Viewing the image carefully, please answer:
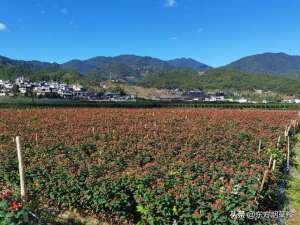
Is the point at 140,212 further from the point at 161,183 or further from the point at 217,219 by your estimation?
the point at 217,219

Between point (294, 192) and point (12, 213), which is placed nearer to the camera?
point (12, 213)

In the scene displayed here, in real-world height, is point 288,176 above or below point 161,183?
below

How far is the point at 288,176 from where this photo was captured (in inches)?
608

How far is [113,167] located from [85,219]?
1967 mm

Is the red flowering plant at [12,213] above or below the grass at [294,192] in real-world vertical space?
above

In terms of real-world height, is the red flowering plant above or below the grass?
above

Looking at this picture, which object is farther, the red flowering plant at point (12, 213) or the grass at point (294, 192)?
the grass at point (294, 192)

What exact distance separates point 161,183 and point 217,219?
5.42 feet

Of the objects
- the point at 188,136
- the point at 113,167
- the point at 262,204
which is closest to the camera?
the point at 262,204

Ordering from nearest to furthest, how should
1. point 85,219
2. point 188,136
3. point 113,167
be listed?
point 85,219 < point 113,167 < point 188,136

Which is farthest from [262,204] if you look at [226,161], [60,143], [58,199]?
[60,143]

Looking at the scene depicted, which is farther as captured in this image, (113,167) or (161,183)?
(113,167)

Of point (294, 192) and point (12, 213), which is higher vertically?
point (12, 213)

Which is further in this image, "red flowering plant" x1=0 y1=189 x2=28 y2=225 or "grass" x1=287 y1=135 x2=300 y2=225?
"grass" x1=287 y1=135 x2=300 y2=225
